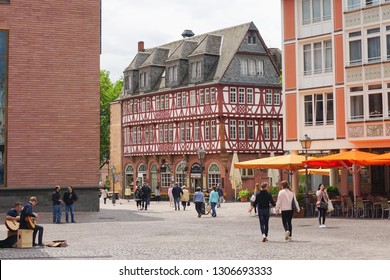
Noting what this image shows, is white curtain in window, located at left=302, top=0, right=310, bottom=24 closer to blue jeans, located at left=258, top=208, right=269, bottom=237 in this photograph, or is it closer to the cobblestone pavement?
the cobblestone pavement

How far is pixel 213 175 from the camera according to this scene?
64.3 m

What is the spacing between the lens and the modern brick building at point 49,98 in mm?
35812

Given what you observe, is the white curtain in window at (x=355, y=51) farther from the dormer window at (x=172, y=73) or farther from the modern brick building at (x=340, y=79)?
the dormer window at (x=172, y=73)

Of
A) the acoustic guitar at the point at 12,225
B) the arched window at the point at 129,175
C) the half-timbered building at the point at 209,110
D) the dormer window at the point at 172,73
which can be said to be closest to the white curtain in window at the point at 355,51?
the acoustic guitar at the point at 12,225

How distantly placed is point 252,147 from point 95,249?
47.0m

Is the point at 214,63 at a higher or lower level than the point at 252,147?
higher

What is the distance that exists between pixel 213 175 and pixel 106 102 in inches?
1123

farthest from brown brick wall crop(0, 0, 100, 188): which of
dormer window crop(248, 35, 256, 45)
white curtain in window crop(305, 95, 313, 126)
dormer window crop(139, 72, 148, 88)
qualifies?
dormer window crop(139, 72, 148, 88)

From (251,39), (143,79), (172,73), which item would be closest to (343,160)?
(251,39)

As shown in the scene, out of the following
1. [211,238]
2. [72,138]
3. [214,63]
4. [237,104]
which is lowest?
[211,238]

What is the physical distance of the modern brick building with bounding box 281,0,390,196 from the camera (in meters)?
36.7
